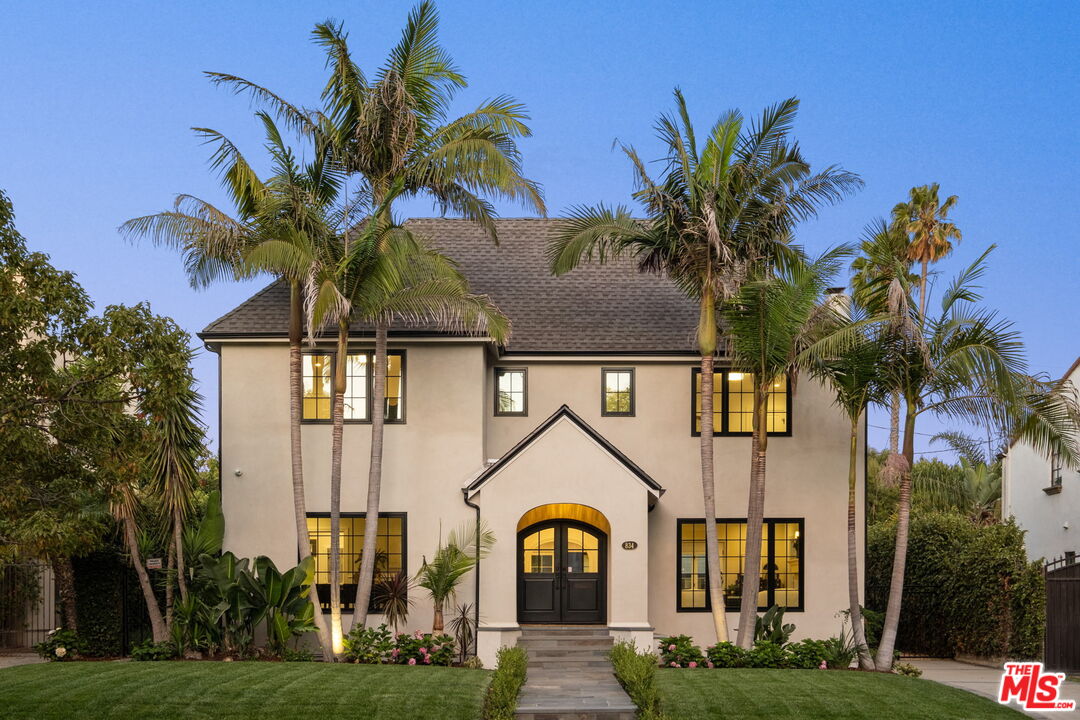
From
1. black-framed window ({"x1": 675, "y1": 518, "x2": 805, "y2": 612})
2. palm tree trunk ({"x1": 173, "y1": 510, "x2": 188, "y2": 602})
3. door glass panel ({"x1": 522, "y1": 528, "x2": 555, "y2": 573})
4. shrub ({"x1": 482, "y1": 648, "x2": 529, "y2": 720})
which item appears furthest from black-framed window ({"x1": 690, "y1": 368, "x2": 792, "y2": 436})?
palm tree trunk ({"x1": 173, "y1": 510, "x2": 188, "y2": 602})

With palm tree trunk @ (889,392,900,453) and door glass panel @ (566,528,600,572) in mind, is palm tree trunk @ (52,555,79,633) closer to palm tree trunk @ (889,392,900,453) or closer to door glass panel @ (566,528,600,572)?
door glass panel @ (566,528,600,572)

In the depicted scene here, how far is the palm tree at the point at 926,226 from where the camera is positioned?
101 feet

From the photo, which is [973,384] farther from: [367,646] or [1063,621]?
[367,646]

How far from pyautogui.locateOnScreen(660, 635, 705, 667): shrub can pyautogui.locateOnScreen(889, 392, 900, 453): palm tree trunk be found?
497 cm

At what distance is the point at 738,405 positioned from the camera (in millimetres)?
22000

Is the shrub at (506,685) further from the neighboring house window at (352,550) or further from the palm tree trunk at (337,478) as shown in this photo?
the neighboring house window at (352,550)

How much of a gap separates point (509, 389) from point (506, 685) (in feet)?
26.3

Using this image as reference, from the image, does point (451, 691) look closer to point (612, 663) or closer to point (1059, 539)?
point (612, 663)

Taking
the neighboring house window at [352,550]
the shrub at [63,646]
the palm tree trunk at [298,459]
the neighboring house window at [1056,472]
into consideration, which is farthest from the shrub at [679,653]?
the neighboring house window at [1056,472]

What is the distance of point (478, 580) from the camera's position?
19.6m

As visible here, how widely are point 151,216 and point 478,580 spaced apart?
8.83 metres

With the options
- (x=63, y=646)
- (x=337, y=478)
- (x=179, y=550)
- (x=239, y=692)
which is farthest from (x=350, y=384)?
(x=239, y=692)

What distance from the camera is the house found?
780 inches

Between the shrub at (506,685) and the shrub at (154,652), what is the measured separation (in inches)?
240
